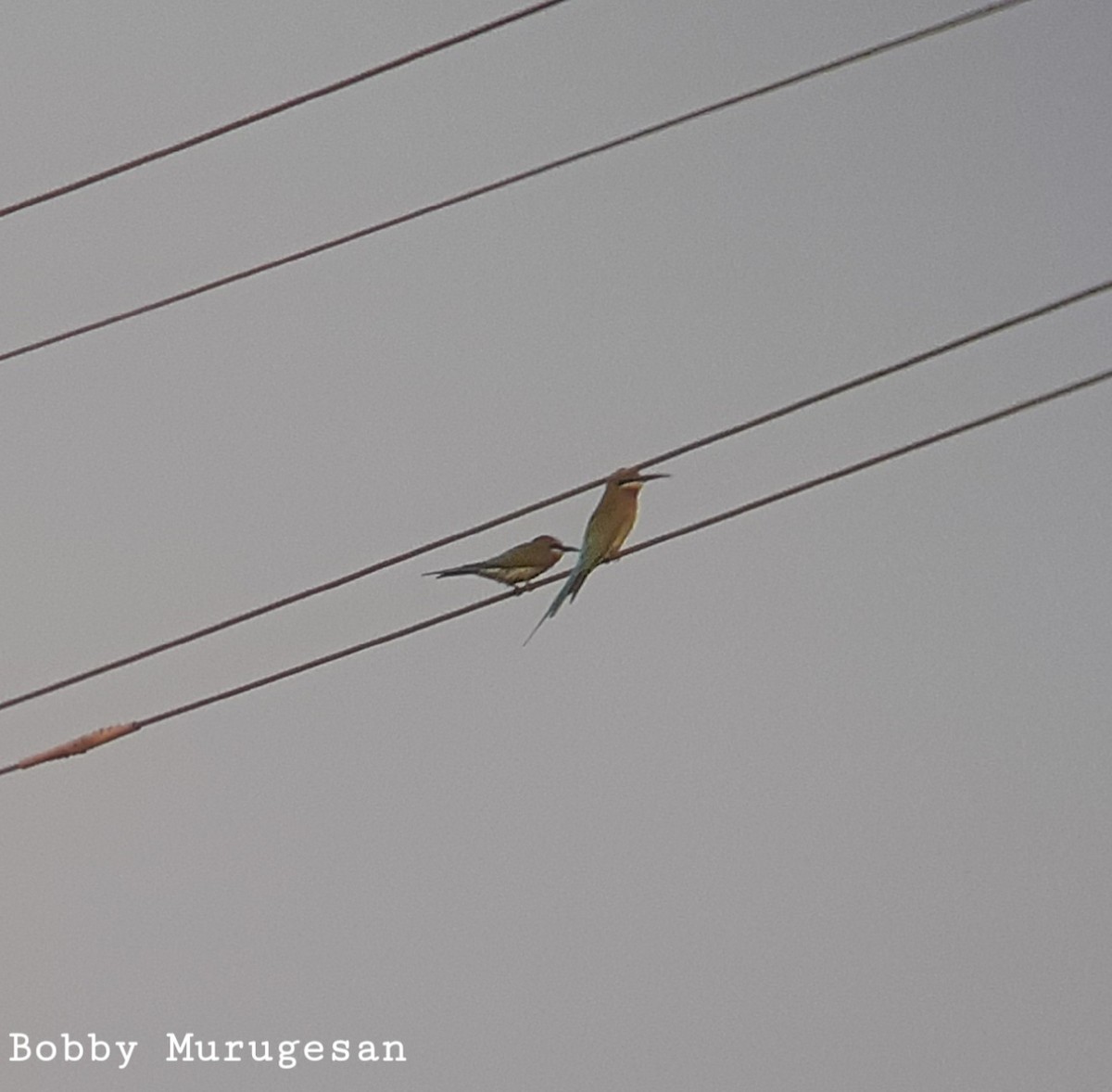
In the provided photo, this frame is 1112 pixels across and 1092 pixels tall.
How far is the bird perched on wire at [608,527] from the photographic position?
6.67 metres

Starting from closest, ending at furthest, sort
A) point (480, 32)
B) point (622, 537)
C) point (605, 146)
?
point (480, 32) → point (605, 146) → point (622, 537)

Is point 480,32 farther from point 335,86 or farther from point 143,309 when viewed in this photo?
point 143,309

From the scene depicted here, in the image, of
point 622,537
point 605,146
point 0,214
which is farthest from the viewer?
point 622,537

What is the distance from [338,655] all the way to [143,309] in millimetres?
857

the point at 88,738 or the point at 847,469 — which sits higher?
the point at 847,469

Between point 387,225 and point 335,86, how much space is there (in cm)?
41

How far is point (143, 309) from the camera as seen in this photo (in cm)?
499

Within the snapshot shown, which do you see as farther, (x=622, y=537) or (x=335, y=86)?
(x=622, y=537)

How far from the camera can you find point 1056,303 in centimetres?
474

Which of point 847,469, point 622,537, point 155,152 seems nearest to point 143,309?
point 155,152

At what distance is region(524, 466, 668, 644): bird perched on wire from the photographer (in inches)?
263

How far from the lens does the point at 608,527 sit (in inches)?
270

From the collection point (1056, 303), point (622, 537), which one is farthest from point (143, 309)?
point (622, 537)

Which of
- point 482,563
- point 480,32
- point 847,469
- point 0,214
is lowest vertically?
point 847,469
